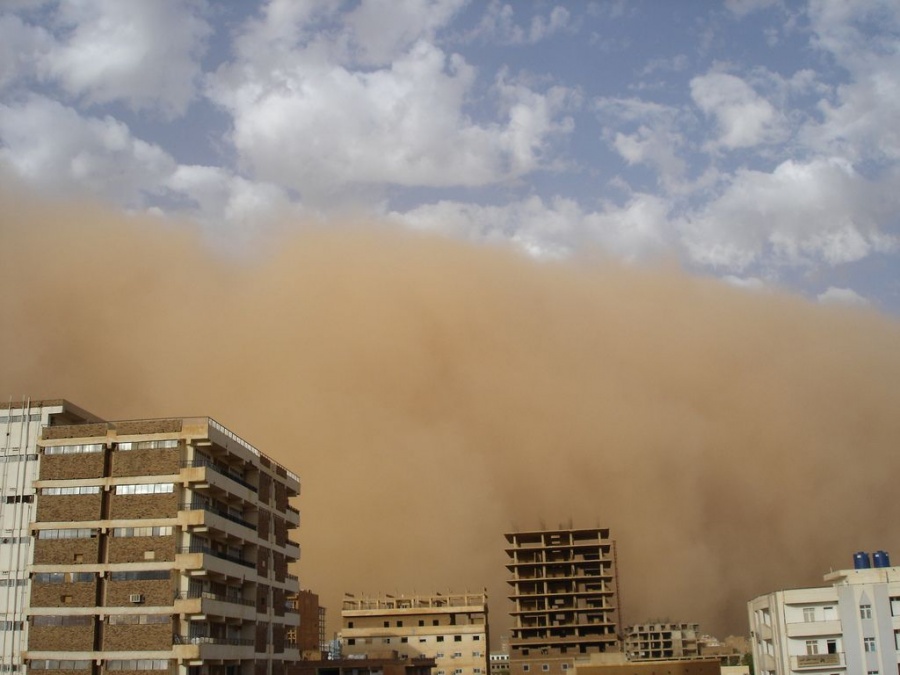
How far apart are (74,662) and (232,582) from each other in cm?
694

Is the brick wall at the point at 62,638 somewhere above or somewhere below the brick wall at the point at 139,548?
below

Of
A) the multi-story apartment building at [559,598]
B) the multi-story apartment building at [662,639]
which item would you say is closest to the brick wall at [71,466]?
the multi-story apartment building at [559,598]

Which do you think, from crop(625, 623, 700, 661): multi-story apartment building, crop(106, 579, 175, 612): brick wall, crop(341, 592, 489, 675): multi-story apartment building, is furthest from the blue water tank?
crop(625, 623, 700, 661): multi-story apartment building

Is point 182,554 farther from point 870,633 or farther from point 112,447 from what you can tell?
point 870,633

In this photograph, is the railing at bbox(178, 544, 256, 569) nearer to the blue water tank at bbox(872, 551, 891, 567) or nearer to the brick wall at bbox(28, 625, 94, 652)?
the brick wall at bbox(28, 625, 94, 652)

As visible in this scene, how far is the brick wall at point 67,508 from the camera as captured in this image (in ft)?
117

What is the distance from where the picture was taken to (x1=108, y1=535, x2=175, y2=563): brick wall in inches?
1391

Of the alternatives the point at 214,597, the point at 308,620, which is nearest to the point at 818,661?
the point at 214,597

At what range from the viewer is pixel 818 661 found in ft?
123

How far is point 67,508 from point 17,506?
1.92 metres

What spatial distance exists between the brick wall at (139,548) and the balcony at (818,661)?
77.1 ft

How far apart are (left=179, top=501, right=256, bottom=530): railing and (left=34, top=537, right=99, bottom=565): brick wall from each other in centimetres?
329

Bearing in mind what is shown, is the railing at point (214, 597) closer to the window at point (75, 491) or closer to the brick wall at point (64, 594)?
the brick wall at point (64, 594)

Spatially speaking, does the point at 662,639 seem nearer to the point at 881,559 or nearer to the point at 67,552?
the point at 881,559
